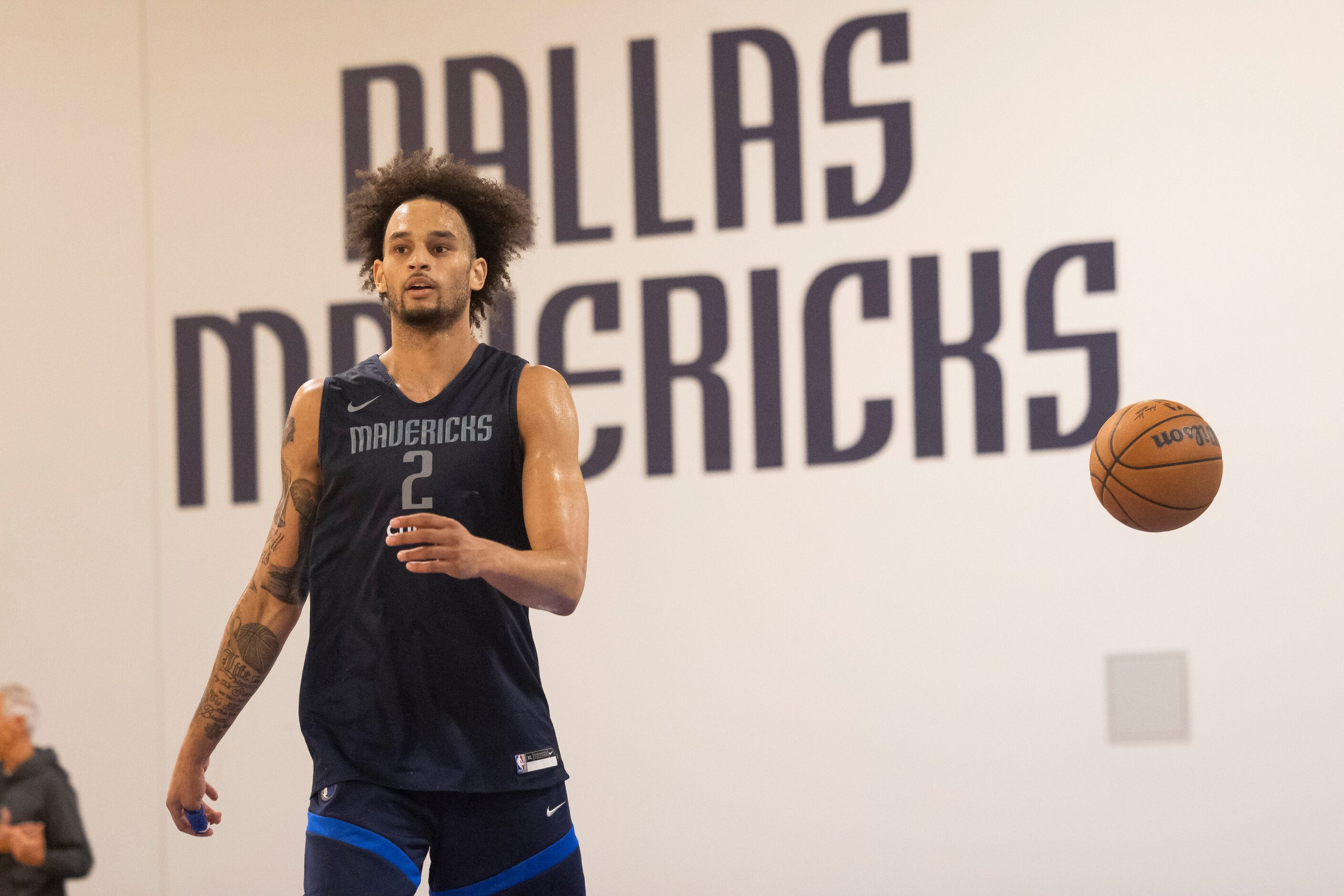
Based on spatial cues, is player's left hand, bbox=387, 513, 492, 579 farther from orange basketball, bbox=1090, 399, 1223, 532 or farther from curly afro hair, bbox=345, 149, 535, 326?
orange basketball, bbox=1090, 399, 1223, 532

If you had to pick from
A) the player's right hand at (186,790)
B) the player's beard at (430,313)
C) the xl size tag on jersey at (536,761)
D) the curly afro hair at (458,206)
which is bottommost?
the player's right hand at (186,790)

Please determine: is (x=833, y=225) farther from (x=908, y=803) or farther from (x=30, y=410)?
(x=30, y=410)

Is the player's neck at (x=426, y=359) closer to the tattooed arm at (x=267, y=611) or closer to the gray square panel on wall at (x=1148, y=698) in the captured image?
the tattooed arm at (x=267, y=611)

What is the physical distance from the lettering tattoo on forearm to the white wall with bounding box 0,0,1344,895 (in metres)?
2.38

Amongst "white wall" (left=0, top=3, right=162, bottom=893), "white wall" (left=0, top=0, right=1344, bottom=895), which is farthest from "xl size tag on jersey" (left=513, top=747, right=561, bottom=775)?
"white wall" (left=0, top=3, right=162, bottom=893)

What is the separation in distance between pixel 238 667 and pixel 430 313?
69 cm

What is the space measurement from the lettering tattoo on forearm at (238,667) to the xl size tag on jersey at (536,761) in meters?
0.48

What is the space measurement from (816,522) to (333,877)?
2654 mm

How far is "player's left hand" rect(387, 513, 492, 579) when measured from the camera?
169 centimetres

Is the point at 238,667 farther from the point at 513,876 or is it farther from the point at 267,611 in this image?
the point at 513,876

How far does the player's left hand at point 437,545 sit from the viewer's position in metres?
1.69

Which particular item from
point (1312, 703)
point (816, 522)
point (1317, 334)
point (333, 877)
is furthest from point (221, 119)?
point (1312, 703)

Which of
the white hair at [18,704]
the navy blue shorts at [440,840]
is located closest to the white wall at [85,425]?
the white hair at [18,704]

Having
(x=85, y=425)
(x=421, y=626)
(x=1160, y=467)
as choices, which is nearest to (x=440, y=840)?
(x=421, y=626)
